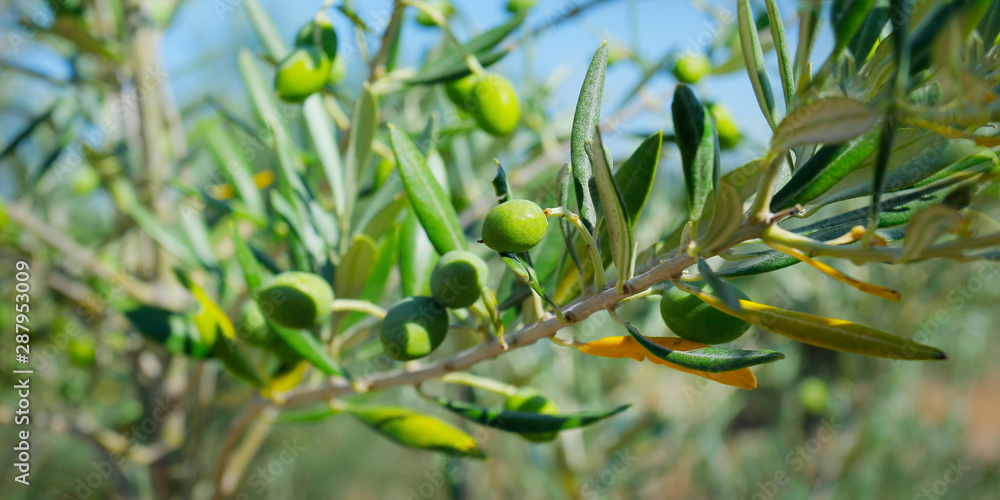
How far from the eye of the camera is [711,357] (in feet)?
1.67

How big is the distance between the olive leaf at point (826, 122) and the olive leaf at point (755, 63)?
0.10m

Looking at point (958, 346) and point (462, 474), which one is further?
point (958, 346)

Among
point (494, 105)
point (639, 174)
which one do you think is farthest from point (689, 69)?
point (639, 174)

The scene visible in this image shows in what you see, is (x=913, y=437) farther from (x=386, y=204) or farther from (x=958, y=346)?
(x=386, y=204)

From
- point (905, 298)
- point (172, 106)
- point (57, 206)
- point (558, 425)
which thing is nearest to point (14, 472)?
point (57, 206)

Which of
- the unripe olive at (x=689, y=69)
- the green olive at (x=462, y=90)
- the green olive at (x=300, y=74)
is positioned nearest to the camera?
the green olive at (x=300, y=74)

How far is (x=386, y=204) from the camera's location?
0.84 meters

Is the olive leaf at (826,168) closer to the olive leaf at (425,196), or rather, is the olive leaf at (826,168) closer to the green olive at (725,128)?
the olive leaf at (425,196)

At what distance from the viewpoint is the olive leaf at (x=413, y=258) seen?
0.79 m

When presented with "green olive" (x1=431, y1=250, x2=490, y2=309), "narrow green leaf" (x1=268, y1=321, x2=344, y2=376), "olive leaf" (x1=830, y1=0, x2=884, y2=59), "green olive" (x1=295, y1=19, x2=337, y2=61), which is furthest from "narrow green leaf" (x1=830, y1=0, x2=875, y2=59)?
"green olive" (x1=295, y1=19, x2=337, y2=61)

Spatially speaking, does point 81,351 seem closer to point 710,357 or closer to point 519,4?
point 519,4

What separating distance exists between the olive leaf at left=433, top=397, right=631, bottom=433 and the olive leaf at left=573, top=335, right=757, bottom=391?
12 centimetres

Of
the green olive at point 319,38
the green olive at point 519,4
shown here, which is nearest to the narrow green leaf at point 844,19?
the green olive at point 319,38

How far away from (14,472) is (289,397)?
228 cm
